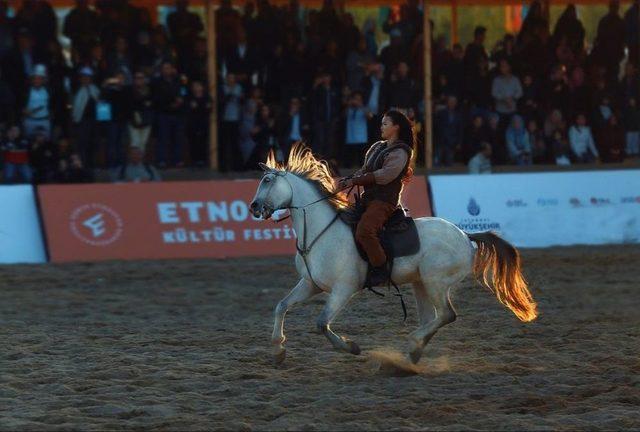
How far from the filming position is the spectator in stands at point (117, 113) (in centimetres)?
A: 1697

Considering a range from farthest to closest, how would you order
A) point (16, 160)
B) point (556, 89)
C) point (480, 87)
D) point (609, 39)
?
point (609, 39)
point (556, 89)
point (480, 87)
point (16, 160)

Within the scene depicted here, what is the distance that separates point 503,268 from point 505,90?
1055cm

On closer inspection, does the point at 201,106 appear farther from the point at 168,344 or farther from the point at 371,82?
the point at 168,344

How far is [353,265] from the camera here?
8.78 meters

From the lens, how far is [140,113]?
17297mm

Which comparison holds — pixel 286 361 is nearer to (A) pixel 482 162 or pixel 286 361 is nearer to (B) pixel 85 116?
(B) pixel 85 116

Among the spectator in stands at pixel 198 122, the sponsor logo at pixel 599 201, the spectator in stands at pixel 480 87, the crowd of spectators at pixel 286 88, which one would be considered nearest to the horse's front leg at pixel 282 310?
the crowd of spectators at pixel 286 88

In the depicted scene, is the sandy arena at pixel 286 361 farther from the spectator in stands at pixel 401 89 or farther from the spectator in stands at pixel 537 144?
the spectator in stands at pixel 537 144

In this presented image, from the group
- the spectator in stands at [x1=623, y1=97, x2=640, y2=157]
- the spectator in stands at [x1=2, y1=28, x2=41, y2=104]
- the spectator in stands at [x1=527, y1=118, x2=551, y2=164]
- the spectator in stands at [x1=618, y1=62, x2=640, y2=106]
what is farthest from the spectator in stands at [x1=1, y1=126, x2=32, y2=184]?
the spectator in stands at [x1=623, y1=97, x2=640, y2=157]

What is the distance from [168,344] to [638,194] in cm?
925

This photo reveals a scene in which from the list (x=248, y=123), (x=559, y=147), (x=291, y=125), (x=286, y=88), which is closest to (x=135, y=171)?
(x=248, y=123)

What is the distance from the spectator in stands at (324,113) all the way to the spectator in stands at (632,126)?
559cm

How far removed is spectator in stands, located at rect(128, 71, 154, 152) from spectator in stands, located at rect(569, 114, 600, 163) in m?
7.31

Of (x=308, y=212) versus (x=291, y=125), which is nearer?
(x=308, y=212)
